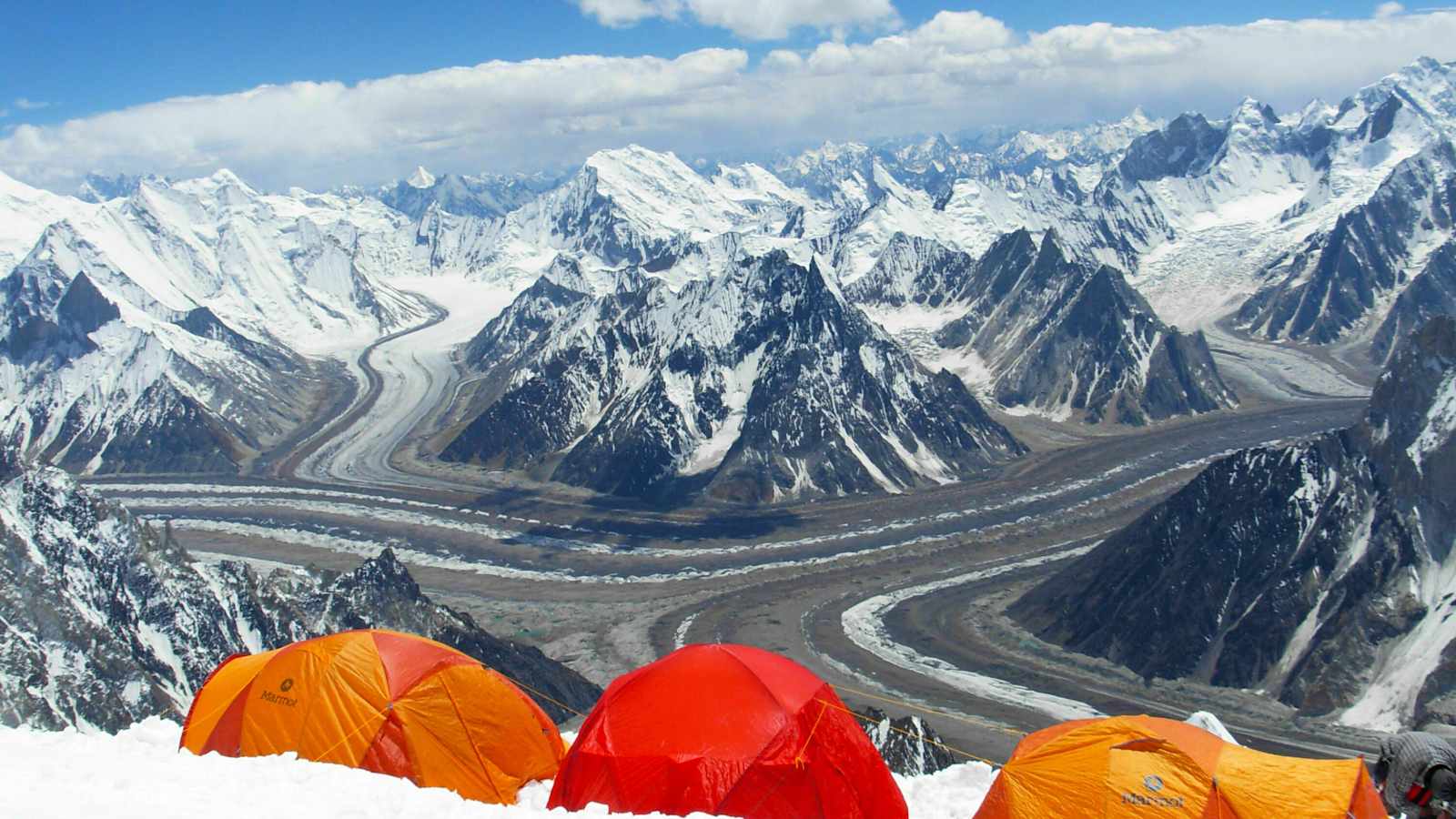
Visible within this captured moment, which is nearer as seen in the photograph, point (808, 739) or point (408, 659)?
point (808, 739)

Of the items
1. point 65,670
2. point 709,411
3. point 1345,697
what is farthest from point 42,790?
point 709,411

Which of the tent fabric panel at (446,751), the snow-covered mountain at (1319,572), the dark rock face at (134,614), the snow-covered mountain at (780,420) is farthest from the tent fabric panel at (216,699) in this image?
the snow-covered mountain at (780,420)

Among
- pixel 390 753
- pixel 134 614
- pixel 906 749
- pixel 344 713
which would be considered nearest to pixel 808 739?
pixel 390 753

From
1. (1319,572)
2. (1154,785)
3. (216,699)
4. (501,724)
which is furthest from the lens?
(1319,572)

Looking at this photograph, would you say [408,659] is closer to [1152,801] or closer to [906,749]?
[1152,801]

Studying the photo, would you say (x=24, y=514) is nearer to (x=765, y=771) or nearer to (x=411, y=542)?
(x=765, y=771)

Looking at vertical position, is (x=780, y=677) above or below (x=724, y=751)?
above

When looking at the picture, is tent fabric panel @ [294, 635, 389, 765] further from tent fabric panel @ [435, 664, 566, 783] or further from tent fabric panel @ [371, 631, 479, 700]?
tent fabric panel @ [435, 664, 566, 783]

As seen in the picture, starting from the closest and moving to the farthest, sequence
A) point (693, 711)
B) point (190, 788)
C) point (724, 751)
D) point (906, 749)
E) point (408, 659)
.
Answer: point (190, 788) < point (724, 751) < point (693, 711) < point (408, 659) < point (906, 749)

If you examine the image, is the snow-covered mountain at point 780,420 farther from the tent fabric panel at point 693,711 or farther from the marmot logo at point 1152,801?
the marmot logo at point 1152,801
